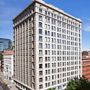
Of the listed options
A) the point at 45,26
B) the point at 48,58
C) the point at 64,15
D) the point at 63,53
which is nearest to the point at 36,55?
the point at 48,58

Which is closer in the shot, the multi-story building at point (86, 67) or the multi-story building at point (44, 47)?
the multi-story building at point (44, 47)

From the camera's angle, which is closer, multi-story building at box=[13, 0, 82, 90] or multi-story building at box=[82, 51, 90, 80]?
multi-story building at box=[13, 0, 82, 90]

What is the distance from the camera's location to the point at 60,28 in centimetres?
8525

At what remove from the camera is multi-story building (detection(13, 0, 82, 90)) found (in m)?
72.2

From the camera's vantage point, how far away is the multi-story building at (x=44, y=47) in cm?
7225

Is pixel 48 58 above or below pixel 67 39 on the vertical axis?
below

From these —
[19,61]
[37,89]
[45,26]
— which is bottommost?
[37,89]

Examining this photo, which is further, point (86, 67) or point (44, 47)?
point (86, 67)

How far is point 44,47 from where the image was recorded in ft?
244

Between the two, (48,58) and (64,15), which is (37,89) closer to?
(48,58)

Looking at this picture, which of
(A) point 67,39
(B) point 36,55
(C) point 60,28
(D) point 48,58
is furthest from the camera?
(A) point 67,39

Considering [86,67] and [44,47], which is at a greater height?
[44,47]

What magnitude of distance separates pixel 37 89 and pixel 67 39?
3082 centimetres

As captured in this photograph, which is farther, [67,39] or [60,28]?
[67,39]
